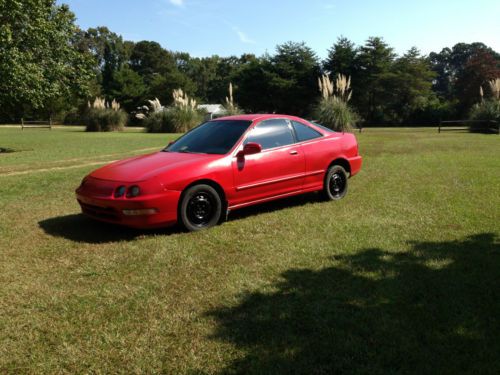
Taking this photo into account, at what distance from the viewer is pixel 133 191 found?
544 centimetres

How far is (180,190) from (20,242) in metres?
2.02

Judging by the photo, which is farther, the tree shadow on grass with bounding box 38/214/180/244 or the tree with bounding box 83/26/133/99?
the tree with bounding box 83/26/133/99

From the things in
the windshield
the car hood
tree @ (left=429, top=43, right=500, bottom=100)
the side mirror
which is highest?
tree @ (left=429, top=43, right=500, bottom=100)

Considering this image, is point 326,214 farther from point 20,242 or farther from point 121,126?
point 121,126

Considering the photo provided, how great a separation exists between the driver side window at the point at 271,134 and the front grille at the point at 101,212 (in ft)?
7.00

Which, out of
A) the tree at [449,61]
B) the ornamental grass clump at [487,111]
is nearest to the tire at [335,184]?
the ornamental grass clump at [487,111]

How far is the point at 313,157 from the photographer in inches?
285

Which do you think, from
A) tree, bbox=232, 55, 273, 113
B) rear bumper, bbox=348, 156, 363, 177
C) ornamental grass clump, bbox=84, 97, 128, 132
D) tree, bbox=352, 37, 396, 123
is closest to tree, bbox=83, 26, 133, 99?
tree, bbox=232, 55, 273, 113

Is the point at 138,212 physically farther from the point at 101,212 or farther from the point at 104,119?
the point at 104,119

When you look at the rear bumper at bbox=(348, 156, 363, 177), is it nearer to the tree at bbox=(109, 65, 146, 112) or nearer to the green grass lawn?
the green grass lawn

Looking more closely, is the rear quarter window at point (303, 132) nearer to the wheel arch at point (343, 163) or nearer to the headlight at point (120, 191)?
the wheel arch at point (343, 163)

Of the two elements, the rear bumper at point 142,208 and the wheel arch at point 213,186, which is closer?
the rear bumper at point 142,208

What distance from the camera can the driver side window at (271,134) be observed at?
664cm

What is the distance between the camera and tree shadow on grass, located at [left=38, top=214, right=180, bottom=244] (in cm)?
563
